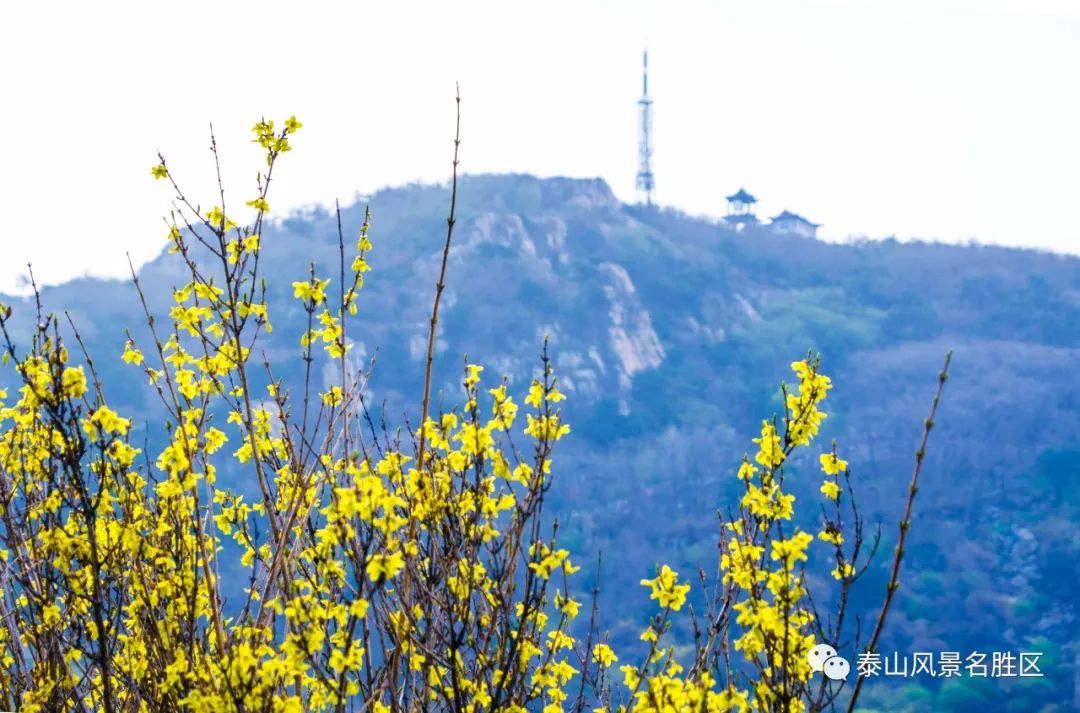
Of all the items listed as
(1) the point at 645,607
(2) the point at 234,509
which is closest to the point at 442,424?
(2) the point at 234,509

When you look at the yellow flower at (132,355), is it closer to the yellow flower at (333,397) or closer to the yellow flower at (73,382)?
the yellow flower at (333,397)

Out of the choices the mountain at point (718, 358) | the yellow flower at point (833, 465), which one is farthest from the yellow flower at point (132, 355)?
the mountain at point (718, 358)

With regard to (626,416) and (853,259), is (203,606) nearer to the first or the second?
(626,416)

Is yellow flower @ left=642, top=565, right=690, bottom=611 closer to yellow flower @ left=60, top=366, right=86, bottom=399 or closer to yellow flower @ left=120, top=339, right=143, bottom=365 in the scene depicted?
yellow flower @ left=60, top=366, right=86, bottom=399

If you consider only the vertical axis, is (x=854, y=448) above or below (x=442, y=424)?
above

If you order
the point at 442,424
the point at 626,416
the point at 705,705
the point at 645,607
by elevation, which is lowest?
the point at 705,705

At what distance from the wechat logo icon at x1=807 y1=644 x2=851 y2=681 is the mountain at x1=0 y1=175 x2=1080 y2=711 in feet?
116

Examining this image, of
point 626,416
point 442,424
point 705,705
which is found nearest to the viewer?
point 705,705

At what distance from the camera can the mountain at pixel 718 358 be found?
46.9 m

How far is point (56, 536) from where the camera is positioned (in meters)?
3.09

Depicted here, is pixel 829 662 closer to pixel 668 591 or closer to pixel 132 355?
pixel 668 591

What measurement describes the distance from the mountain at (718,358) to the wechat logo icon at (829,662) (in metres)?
35.2

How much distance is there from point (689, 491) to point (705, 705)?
2095 inches

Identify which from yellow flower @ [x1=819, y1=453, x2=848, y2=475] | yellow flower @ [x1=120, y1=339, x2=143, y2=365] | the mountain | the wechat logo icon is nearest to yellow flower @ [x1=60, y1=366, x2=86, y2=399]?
yellow flower @ [x1=120, y1=339, x2=143, y2=365]
